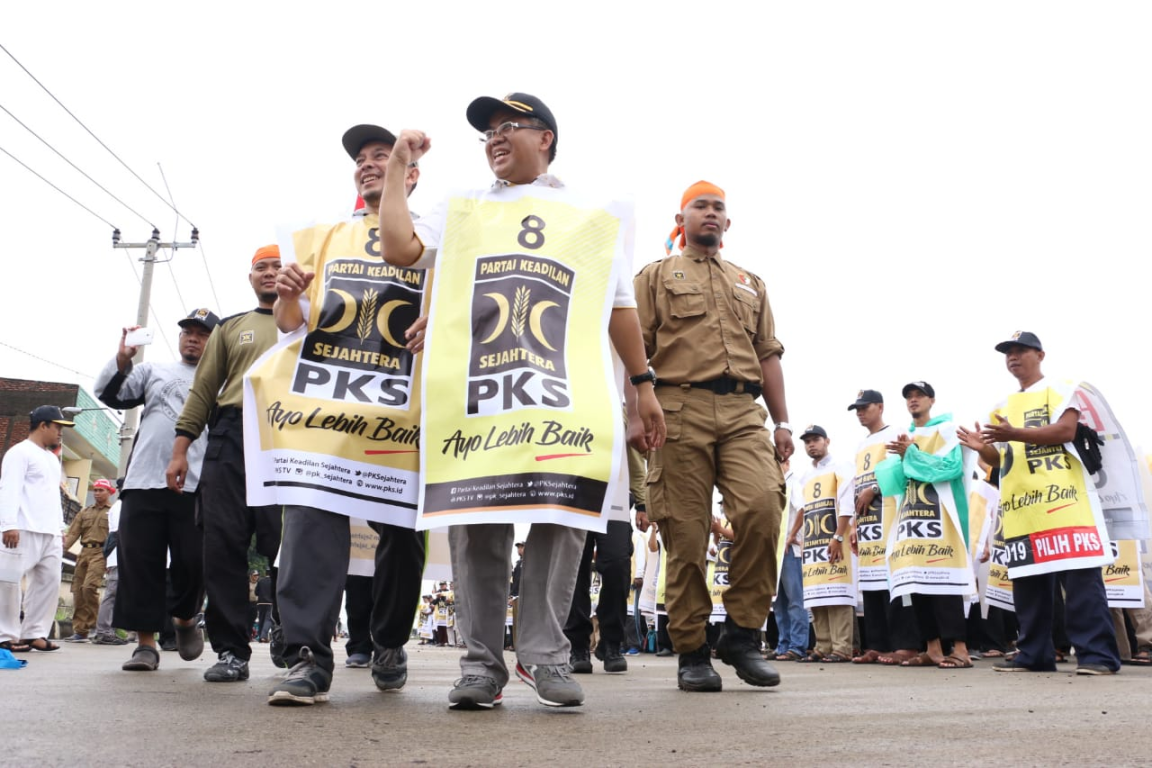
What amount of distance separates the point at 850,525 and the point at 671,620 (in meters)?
5.76

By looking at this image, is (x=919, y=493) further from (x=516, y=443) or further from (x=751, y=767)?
(x=751, y=767)

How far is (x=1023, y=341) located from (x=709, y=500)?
3430 mm

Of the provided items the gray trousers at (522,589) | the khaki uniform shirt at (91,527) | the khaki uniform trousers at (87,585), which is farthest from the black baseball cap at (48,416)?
the gray trousers at (522,589)

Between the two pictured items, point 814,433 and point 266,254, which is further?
point 814,433

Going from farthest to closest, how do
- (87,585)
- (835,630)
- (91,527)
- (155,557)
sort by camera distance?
(91,527) → (87,585) → (835,630) → (155,557)

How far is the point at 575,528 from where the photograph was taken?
151 inches

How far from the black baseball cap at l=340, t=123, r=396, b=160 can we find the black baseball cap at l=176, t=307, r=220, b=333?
251 cm

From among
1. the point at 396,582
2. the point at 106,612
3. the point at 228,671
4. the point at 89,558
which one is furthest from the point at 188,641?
the point at 89,558

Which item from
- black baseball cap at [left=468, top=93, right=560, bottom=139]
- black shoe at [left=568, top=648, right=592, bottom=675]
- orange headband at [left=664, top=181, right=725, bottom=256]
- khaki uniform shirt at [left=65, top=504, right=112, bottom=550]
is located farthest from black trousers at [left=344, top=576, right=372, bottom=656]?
khaki uniform shirt at [left=65, top=504, right=112, bottom=550]

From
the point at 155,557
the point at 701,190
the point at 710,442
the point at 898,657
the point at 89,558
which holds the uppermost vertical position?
the point at 701,190

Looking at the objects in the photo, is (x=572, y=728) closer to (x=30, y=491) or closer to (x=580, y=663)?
(x=580, y=663)

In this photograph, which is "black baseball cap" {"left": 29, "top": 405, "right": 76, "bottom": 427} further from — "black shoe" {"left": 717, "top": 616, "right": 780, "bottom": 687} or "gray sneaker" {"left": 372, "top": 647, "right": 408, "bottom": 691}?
"black shoe" {"left": 717, "top": 616, "right": 780, "bottom": 687}

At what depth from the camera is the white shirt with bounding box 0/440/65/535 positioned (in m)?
9.86

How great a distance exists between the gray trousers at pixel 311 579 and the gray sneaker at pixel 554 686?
71 cm
